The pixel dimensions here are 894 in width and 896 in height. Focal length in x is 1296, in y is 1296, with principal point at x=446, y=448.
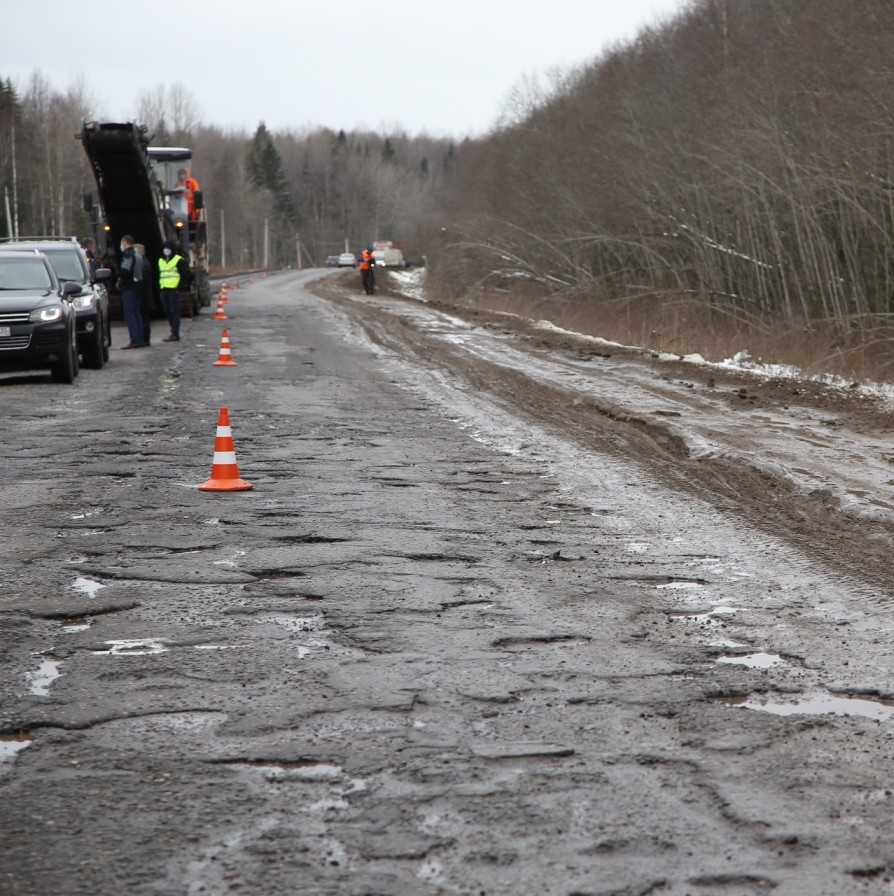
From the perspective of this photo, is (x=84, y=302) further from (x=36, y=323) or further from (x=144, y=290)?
(x=144, y=290)

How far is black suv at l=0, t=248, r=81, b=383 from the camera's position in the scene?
52.2 ft

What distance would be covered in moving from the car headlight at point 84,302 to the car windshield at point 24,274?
994 millimetres

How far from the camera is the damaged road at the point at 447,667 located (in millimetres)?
3281

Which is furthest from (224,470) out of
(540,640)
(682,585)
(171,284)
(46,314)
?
(171,284)

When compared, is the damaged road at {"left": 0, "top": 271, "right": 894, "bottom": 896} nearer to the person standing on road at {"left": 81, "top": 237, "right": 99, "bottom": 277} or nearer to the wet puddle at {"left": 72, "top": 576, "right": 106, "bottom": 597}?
the wet puddle at {"left": 72, "top": 576, "right": 106, "bottom": 597}

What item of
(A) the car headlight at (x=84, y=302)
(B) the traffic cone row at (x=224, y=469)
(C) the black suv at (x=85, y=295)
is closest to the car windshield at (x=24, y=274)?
(C) the black suv at (x=85, y=295)

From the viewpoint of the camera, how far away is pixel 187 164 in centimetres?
3117

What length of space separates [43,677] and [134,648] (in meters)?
0.45

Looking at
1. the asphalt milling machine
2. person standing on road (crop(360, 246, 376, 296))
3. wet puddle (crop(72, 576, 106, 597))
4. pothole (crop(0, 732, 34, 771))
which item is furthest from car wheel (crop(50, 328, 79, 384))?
person standing on road (crop(360, 246, 376, 296))

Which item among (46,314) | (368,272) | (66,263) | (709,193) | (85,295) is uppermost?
(709,193)

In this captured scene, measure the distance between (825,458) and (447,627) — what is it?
574 cm

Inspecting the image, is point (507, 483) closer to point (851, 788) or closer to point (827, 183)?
point (851, 788)

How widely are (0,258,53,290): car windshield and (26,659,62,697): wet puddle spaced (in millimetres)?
12782

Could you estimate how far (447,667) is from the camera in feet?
16.1
